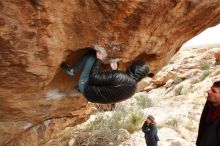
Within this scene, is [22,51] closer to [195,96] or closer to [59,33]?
[59,33]

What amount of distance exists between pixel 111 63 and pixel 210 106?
130 centimetres

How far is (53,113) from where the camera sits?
6.41 m

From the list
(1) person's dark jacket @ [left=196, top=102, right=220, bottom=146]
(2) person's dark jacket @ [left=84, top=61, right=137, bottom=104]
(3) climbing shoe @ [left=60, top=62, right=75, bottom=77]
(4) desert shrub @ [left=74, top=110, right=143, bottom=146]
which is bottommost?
(4) desert shrub @ [left=74, top=110, right=143, bottom=146]

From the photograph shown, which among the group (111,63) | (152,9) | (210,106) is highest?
(152,9)

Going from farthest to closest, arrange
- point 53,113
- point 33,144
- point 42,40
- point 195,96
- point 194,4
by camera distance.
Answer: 1. point 195,96
2. point 33,144
3. point 53,113
4. point 194,4
5. point 42,40

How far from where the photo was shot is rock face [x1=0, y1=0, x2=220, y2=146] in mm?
3887

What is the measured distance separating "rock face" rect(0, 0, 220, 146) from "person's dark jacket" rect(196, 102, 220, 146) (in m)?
1.17

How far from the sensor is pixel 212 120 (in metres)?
4.24

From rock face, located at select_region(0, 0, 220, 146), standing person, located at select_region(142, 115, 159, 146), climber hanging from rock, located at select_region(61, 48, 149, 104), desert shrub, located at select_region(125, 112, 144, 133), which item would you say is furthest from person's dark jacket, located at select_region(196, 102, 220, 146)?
desert shrub, located at select_region(125, 112, 144, 133)

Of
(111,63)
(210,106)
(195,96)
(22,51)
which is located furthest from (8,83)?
(195,96)

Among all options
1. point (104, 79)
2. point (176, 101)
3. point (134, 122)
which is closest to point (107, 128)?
point (134, 122)

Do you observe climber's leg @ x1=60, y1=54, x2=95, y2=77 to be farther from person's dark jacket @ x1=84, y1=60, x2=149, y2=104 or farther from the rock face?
person's dark jacket @ x1=84, y1=60, x2=149, y2=104

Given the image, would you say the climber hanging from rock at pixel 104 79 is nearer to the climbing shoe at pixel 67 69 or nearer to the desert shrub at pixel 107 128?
the climbing shoe at pixel 67 69

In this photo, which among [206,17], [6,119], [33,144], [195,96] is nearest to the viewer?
[206,17]
